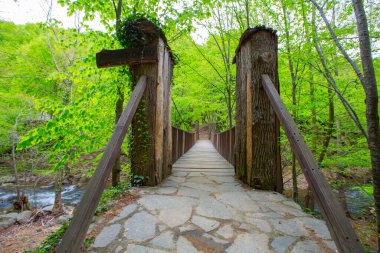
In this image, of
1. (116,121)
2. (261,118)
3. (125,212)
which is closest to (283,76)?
(261,118)

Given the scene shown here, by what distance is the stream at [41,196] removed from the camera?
8742 mm

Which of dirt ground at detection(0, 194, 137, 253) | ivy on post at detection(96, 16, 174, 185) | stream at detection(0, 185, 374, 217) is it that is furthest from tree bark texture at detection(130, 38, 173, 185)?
stream at detection(0, 185, 374, 217)

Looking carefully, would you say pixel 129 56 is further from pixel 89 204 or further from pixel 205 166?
pixel 205 166

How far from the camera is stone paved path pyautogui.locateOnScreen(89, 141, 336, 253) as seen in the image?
55.5 inches

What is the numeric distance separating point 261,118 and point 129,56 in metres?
2.09

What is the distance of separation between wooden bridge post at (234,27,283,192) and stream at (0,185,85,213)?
8.91m

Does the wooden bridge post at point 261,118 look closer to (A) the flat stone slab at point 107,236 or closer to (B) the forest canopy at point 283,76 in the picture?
(B) the forest canopy at point 283,76

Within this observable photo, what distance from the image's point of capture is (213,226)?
67.5 inches

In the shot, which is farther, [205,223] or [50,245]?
[205,223]

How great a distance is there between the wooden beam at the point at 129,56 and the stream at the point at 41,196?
828cm

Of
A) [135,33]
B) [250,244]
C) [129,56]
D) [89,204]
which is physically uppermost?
[135,33]

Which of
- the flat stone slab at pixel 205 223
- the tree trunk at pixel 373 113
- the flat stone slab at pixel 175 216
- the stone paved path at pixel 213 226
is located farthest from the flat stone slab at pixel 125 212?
the tree trunk at pixel 373 113

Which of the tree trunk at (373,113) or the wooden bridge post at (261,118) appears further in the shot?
the wooden bridge post at (261,118)

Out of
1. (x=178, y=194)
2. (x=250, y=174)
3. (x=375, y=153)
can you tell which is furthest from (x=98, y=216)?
(x=375, y=153)
